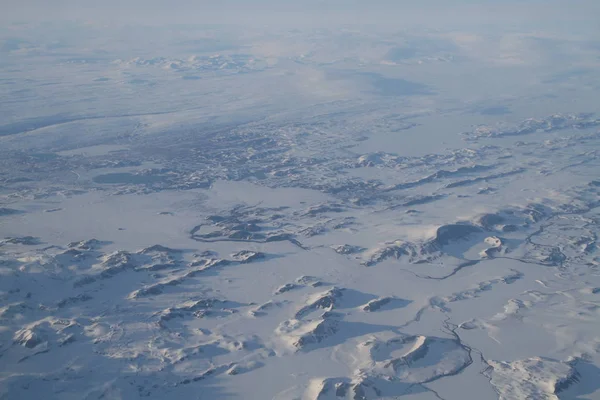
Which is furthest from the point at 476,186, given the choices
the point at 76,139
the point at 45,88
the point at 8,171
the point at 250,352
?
the point at 45,88

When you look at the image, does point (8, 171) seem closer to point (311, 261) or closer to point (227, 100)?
point (311, 261)

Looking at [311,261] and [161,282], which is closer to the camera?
[161,282]

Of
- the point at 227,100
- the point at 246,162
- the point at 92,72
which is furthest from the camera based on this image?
the point at 92,72

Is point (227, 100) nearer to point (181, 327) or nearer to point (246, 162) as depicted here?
point (246, 162)

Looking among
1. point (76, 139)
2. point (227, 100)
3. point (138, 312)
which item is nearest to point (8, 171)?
point (76, 139)

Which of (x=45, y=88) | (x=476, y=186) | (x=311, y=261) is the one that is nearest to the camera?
(x=311, y=261)

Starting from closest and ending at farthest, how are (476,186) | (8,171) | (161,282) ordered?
(161,282)
(476,186)
(8,171)
